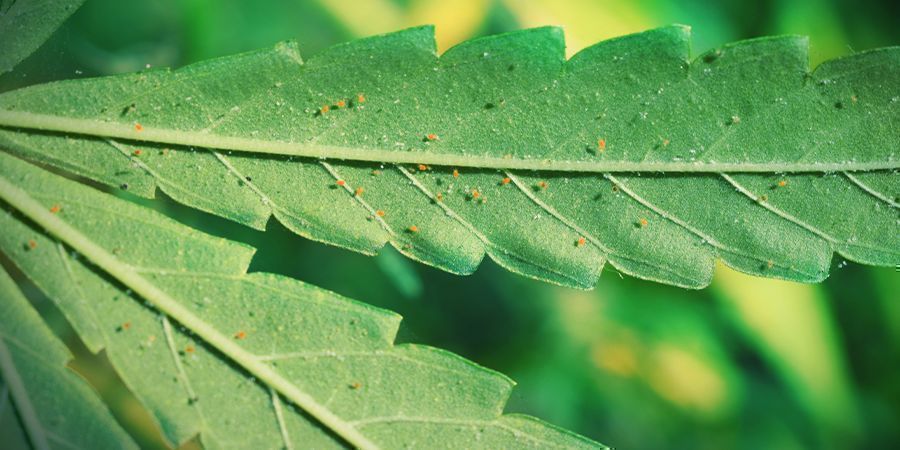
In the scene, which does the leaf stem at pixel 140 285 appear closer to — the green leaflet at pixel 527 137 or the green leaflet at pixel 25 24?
the green leaflet at pixel 527 137

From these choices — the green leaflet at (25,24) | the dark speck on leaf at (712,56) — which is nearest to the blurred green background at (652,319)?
the green leaflet at (25,24)

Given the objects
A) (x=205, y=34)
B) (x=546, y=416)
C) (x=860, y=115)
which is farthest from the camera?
(x=546, y=416)

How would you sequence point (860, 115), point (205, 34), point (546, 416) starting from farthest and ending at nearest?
point (546, 416), point (205, 34), point (860, 115)

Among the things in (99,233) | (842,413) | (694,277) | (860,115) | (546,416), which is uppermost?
(860,115)

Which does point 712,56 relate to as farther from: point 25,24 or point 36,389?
point 36,389

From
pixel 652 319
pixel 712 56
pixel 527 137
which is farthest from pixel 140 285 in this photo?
pixel 652 319

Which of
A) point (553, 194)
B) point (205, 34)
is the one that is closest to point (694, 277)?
point (553, 194)

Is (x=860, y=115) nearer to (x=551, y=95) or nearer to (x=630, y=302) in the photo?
(x=551, y=95)
